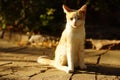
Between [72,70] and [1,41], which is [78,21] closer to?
[72,70]

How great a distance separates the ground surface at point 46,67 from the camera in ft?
15.6

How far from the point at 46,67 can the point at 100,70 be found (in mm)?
893

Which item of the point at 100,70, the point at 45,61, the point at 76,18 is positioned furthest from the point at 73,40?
the point at 45,61

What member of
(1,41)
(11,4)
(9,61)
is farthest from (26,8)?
(9,61)

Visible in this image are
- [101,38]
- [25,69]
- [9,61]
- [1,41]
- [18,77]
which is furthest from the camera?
[1,41]

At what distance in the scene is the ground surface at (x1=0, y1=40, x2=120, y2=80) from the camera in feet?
15.6

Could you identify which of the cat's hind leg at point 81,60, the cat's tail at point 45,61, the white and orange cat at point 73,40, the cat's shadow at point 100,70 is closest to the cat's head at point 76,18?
the white and orange cat at point 73,40

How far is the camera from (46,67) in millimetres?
5430

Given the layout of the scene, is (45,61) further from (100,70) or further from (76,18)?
(76,18)

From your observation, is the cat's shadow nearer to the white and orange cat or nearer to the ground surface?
the ground surface

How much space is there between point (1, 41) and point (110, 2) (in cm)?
295

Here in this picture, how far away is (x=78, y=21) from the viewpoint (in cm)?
488

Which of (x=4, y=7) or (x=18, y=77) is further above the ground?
(x=4, y=7)

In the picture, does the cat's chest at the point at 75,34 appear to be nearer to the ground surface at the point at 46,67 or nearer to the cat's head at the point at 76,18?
the cat's head at the point at 76,18
